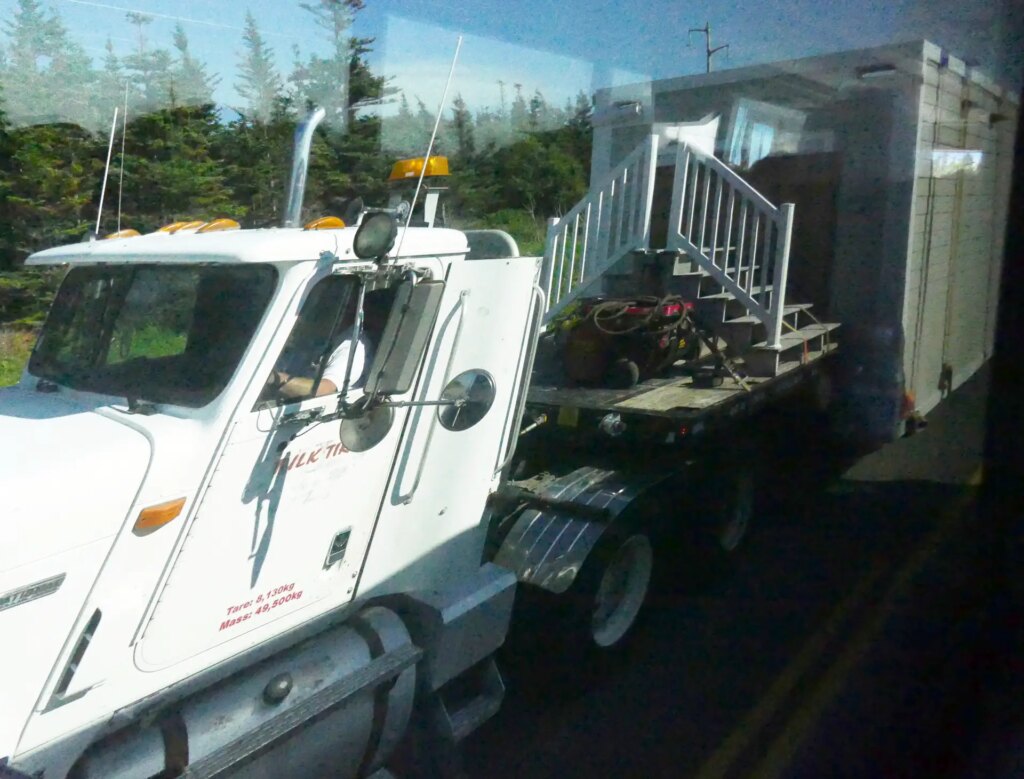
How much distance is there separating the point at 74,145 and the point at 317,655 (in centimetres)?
450

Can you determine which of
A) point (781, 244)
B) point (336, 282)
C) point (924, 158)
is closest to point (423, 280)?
point (336, 282)

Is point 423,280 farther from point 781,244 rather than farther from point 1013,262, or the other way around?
point 1013,262

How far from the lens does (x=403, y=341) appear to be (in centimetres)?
341

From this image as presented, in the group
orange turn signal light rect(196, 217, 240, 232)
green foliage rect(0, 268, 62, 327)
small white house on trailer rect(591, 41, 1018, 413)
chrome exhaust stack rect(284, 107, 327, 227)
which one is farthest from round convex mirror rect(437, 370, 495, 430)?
small white house on trailer rect(591, 41, 1018, 413)

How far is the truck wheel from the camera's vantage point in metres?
4.33

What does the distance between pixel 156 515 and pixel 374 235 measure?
3.72ft

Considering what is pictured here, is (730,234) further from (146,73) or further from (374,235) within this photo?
(146,73)

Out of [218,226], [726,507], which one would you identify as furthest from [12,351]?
[726,507]

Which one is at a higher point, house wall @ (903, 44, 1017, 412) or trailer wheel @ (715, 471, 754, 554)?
house wall @ (903, 44, 1017, 412)

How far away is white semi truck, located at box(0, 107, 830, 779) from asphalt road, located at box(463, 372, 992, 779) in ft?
1.40

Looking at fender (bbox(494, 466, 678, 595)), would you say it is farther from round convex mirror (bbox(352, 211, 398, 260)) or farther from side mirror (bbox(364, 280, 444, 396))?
round convex mirror (bbox(352, 211, 398, 260))

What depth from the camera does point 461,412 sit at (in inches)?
147

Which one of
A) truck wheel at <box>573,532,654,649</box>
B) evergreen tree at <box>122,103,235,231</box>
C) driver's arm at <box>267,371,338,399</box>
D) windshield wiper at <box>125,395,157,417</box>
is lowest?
truck wheel at <box>573,532,654,649</box>

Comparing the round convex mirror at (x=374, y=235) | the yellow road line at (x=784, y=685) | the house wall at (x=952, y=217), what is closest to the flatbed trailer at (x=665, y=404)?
the yellow road line at (x=784, y=685)
